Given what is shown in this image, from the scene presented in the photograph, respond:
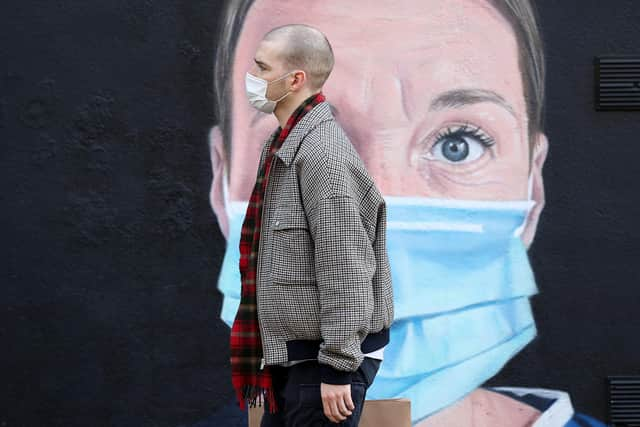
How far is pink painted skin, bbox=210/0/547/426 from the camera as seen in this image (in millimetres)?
4609

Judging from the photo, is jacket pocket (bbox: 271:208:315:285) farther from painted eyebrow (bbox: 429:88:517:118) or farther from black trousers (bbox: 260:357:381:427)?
painted eyebrow (bbox: 429:88:517:118)

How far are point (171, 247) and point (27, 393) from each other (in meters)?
0.98

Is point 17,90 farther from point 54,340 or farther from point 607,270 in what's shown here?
point 607,270

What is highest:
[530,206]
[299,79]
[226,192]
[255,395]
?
[299,79]

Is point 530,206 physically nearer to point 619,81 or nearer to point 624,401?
point 619,81

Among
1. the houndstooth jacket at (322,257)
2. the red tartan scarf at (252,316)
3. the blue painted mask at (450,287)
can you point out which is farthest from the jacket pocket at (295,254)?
the blue painted mask at (450,287)

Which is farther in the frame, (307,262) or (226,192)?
(226,192)

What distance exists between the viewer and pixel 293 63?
2885 mm

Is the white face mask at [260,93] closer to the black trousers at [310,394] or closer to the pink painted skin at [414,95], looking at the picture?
the black trousers at [310,394]

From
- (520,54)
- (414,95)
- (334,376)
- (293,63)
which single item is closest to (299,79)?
(293,63)

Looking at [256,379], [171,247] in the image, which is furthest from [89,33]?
[256,379]

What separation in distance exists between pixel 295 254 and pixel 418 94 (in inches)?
81.0

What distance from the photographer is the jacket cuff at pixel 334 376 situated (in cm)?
268

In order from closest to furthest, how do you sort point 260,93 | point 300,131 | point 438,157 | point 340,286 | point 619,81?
point 340,286
point 300,131
point 260,93
point 619,81
point 438,157
